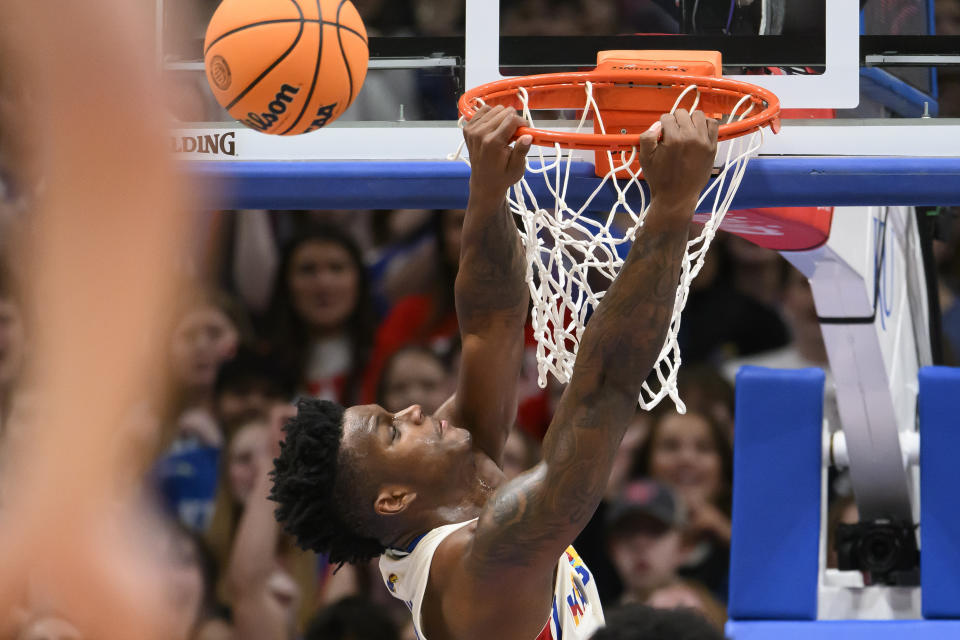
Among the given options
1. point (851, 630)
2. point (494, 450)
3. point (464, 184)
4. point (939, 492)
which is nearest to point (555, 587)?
point (494, 450)

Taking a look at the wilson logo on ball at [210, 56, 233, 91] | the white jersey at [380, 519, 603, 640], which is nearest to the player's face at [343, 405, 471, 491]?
the white jersey at [380, 519, 603, 640]

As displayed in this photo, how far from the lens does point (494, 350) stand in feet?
9.15

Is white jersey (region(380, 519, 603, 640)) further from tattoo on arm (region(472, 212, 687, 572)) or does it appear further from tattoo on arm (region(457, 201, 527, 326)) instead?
tattoo on arm (region(457, 201, 527, 326))

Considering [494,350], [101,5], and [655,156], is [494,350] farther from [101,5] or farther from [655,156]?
[101,5]

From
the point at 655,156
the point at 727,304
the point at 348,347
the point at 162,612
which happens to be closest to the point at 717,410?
the point at 727,304

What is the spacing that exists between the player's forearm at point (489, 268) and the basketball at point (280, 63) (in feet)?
1.30

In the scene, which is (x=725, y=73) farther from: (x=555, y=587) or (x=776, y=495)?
(x=776, y=495)

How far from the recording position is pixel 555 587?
103 inches

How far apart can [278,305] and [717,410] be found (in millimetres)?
1819

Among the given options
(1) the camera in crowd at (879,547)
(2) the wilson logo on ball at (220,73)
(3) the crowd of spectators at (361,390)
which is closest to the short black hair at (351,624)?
(3) the crowd of spectators at (361,390)

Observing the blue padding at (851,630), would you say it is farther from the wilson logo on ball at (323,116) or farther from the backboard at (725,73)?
the wilson logo on ball at (323,116)

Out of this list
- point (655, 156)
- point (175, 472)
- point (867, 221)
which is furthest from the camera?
point (175, 472)

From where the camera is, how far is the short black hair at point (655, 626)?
1.83 m

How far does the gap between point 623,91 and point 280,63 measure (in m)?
0.73
